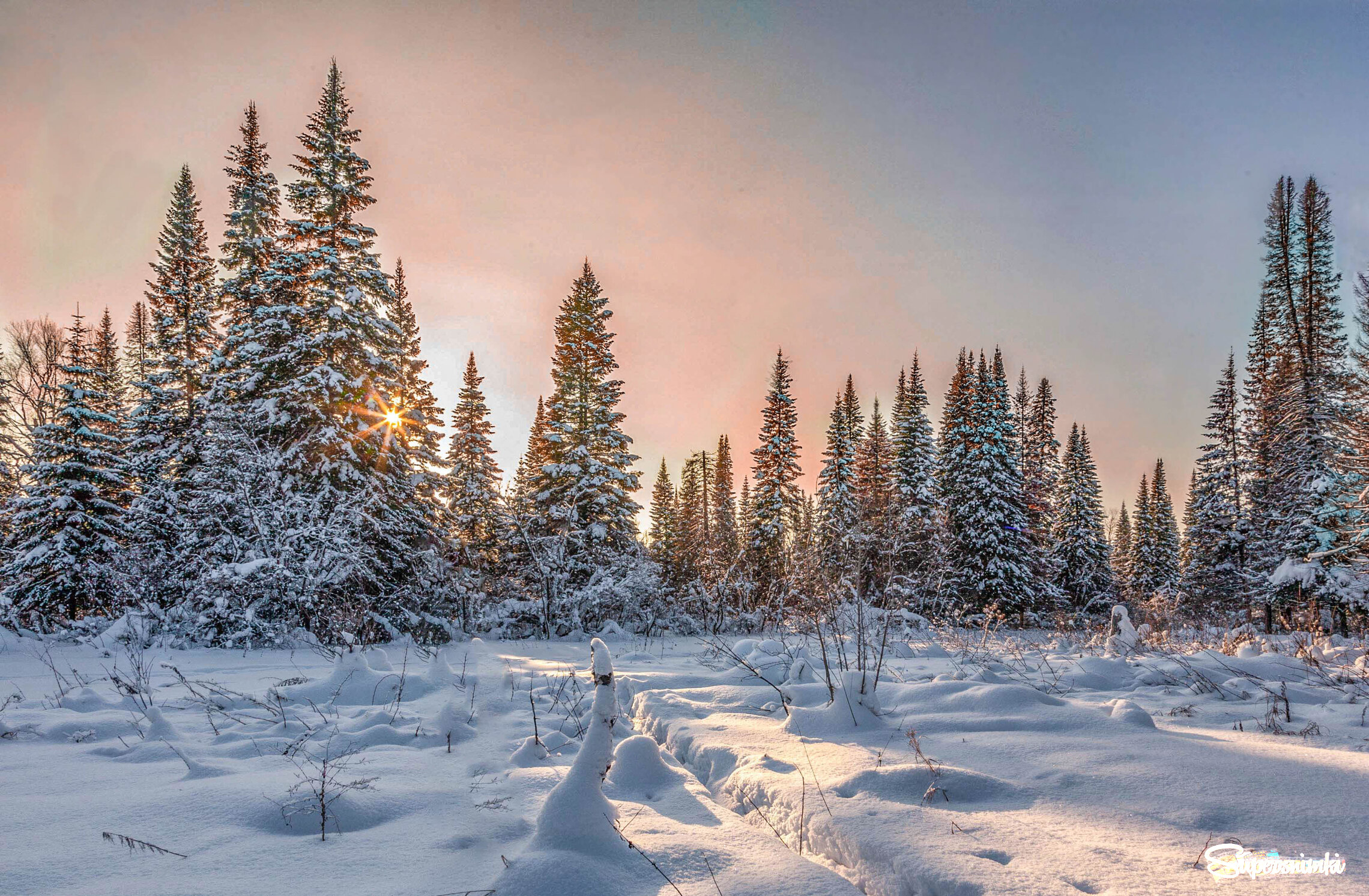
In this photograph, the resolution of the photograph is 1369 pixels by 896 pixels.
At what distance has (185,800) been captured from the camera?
7.89ft

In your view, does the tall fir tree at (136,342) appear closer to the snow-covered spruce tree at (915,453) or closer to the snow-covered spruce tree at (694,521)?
the snow-covered spruce tree at (694,521)

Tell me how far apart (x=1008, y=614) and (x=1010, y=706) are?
22495 mm

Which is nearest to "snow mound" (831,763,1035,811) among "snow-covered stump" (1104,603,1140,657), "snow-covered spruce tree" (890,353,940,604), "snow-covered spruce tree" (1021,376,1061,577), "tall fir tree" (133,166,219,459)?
"snow-covered stump" (1104,603,1140,657)

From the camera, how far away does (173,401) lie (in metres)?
17.1

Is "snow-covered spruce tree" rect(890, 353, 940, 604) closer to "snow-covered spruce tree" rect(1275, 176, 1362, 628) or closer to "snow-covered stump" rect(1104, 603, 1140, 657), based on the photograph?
"snow-covered spruce tree" rect(1275, 176, 1362, 628)

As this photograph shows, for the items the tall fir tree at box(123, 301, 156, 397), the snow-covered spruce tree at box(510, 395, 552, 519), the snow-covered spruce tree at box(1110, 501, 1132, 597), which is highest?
the tall fir tree at box(123, 301, 156, 397)

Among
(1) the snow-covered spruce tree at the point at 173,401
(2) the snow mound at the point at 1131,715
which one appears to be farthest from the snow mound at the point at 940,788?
(1) the snow-covered spruce tree at the point at 173,401

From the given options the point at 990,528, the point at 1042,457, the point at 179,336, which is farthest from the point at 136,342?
the point at 1042,457

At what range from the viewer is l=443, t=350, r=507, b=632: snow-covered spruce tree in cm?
1445

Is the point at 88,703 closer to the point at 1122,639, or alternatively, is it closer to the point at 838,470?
the point at 1122,639

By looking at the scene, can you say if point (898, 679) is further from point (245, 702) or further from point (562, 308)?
point (562, 308)

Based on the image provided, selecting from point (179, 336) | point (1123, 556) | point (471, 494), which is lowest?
point (1123, 556)

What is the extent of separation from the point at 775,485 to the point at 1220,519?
19107 millimetres

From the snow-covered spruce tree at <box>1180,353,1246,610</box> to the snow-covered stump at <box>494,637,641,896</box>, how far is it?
3175 centimetres
